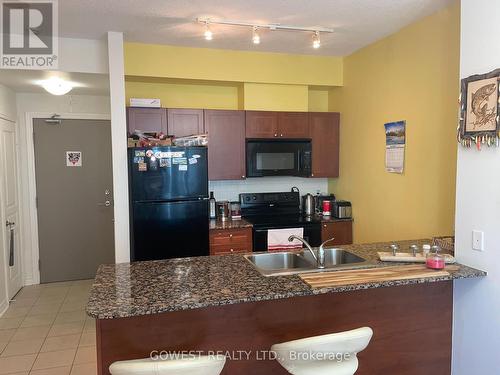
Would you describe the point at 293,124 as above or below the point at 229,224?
above

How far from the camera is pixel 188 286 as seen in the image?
6.47 feet

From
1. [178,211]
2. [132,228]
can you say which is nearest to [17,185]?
[132,228]

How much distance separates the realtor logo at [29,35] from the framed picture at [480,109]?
2.76 meters

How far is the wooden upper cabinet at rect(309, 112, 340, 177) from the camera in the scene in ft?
14.3

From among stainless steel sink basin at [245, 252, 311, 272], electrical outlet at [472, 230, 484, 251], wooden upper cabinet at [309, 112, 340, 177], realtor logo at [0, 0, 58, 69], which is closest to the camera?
electrical outlet at [472, 230, 484, 251]

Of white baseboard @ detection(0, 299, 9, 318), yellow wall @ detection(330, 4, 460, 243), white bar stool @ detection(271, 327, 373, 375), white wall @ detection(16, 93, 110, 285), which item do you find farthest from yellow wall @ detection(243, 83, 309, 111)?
white baseboard @ detection(0, 299, 9, 318)

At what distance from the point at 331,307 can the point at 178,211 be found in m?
1.77

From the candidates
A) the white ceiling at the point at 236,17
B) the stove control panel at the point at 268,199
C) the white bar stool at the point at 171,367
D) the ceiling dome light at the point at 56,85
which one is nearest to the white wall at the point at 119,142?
the white ceiling at the point at 236,17

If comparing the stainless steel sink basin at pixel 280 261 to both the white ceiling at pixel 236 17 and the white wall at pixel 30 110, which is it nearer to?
the white ceiling at pixel 236 17

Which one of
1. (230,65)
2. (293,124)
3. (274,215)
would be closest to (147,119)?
(230,65)

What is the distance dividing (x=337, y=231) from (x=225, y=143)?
152cm

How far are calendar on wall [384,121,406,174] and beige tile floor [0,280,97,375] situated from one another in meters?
2.96

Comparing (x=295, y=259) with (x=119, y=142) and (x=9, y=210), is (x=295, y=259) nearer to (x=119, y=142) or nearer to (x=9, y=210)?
(x=119, y=142)

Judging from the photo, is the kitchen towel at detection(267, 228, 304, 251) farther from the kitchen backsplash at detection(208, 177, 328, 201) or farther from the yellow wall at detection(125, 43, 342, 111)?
the yellow wall at detection(125, 43, 342, 111)
